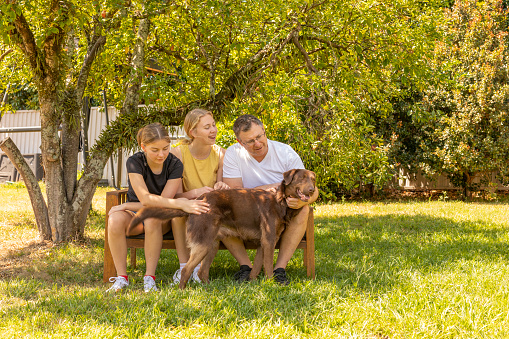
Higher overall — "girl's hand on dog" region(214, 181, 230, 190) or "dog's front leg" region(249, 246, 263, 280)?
"girl's hand on dog" region(214, 181, 230, 190)

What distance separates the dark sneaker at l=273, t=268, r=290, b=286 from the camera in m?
3.77

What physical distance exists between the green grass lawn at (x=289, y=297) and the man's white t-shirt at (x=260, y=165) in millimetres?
979

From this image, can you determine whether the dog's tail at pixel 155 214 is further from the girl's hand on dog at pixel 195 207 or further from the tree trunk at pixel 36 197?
the tree trunk at pixel 36 197

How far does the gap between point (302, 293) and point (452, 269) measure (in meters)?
1.83

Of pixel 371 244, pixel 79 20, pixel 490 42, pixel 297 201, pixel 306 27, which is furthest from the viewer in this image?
pixel 490 42

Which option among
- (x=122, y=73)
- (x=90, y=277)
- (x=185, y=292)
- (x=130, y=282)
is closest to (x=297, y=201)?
(x=185, y=292)

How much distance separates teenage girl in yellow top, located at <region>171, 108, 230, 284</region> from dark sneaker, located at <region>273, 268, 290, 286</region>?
755mm

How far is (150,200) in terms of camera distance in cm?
386

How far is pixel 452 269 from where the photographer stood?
430 centimetres

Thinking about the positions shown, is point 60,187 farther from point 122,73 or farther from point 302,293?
point 302,293

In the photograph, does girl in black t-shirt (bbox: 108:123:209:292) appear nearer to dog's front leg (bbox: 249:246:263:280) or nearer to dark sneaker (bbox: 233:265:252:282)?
dog's front leg (bbox: 249:246:263:280)

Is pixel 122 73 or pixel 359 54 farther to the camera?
pixel 122 73

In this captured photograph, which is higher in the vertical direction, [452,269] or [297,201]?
[297,201]

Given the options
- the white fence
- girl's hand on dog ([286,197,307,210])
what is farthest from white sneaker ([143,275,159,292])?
the white fence
